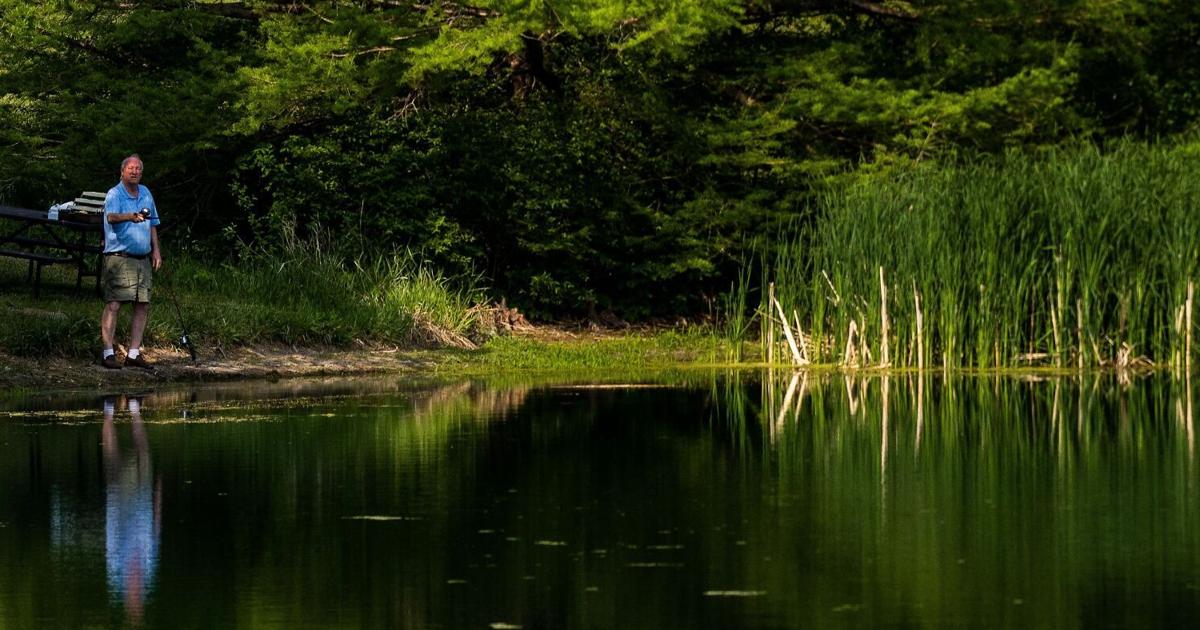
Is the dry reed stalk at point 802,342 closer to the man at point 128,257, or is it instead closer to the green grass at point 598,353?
the green grass at point 598,353

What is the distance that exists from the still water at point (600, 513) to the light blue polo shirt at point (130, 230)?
79.0 inches

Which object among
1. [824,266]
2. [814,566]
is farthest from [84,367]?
[814,566]

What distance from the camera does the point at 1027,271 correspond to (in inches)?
786

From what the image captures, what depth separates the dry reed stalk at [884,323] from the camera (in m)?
20.3

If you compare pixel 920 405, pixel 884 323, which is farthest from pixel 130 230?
pixel 884 323

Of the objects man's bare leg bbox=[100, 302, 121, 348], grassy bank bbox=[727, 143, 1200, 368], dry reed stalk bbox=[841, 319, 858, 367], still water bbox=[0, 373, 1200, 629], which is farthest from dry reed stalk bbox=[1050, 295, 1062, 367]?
man's bare leg bbox=[100, 302, 121, 348]

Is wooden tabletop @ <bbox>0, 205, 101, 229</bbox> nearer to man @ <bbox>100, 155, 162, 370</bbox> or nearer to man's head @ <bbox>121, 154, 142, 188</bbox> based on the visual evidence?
man @ <bbox>100, 155, 162, 370</bbox>

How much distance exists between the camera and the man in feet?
59.6

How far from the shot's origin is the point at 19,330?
18.7 m

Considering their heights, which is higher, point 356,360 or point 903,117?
point 903,117

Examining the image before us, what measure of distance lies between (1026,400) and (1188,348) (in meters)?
3.60

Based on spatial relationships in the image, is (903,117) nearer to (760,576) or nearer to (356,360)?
(356,360)

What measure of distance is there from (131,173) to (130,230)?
75cm

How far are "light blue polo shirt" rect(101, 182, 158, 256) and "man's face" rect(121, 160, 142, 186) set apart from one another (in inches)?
5.8
